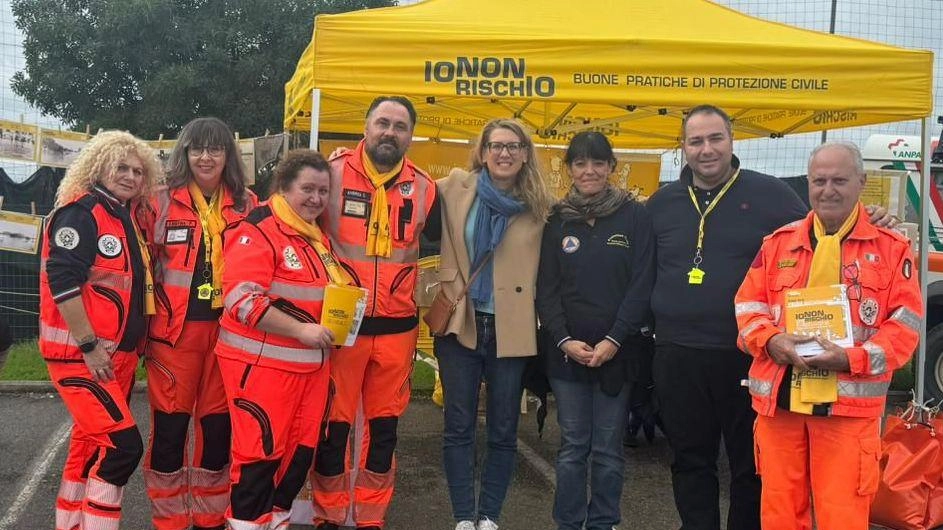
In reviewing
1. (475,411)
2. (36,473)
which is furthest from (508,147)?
(36,473)

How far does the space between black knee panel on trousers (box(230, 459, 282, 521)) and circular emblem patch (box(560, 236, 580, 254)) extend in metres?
1.51

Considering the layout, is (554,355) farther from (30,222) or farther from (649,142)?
(30,222)

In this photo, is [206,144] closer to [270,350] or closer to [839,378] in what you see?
[270,350]

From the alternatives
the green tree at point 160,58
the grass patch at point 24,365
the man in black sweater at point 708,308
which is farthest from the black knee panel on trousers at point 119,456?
the green tree at point 160,58

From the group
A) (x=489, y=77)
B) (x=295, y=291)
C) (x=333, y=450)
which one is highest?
(x=489, y=77)

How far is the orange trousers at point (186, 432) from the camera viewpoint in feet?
10.8

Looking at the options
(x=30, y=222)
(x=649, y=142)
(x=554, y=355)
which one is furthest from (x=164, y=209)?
(x=649, y=142)

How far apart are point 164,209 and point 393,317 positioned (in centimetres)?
111

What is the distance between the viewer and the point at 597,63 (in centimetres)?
438

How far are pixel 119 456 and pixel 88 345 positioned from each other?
465 millimetres

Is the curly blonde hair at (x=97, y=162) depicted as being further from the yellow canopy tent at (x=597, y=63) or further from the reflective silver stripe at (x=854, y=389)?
the reflective silver stripe at (x=854, y=389)

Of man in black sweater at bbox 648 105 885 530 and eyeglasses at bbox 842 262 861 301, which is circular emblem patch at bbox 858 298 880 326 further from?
man in black sweater at bbox 648 105 885 530

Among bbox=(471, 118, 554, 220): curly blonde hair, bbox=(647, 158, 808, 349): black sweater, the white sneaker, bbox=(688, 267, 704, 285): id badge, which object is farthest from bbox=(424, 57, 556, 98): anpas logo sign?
the white sneaker

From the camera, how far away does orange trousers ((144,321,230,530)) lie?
330 centimetres
